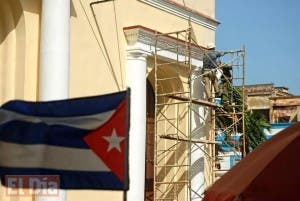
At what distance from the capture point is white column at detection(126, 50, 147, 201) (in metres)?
11.7

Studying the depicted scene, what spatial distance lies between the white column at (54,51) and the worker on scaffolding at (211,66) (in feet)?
17.2

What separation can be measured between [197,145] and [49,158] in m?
9.87

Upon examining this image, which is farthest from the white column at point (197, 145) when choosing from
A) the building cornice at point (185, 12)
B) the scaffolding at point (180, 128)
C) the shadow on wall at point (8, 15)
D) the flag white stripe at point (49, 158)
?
the flag white stripe at point (49, 158)

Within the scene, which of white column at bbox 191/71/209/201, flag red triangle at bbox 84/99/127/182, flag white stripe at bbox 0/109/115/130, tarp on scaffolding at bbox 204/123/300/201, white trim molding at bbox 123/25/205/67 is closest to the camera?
tarp on scaffolding at bbox 204/123/300/201

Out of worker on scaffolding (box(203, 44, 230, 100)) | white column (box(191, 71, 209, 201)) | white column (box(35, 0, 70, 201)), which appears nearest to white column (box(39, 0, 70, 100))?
white column (box(35, 0, 70, 201))

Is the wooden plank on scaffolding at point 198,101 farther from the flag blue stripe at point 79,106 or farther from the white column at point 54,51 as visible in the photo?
the flag blue stripe at point 79,106

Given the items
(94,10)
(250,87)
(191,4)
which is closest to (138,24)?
→ (94,10)

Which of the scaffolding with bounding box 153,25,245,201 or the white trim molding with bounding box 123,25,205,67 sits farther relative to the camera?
the scaffolding with bounding box 153,25,245,201

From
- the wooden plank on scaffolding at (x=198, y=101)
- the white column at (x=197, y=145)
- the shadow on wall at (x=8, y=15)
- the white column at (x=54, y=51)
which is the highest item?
the shadow on wall at (x=8, y=15)

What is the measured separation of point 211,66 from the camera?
47.2 feet

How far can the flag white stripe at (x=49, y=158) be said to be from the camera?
166 inches

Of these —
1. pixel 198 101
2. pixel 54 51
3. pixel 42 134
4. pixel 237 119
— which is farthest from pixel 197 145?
pixel 42 134

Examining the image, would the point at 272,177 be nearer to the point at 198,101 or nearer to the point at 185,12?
the point at 198,101

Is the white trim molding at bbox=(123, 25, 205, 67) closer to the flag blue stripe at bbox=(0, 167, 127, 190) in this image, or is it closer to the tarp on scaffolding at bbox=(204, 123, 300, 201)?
the flag blue stripe at bbox=(0, 167, 127, 190)
